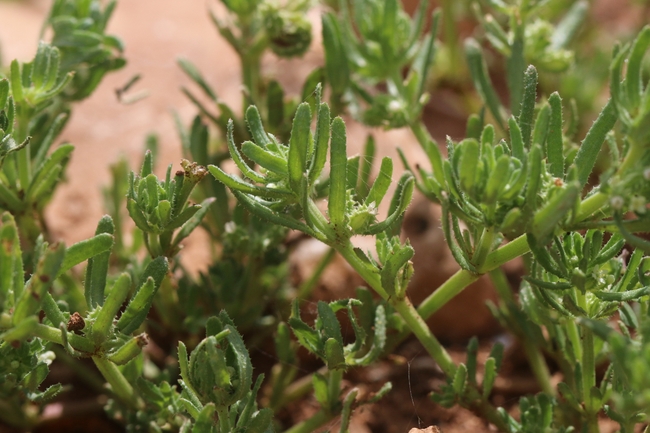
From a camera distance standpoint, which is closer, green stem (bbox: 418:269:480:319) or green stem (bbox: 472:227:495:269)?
green stem (bbox: 472:227:495:269)

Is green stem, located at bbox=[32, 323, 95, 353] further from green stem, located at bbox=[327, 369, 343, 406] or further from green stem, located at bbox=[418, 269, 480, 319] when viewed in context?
green stem, located at bbox=[418, 269, 480, 319]

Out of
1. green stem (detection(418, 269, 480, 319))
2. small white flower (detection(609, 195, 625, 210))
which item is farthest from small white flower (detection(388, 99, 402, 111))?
small white flower (detection(609, 195, 625, 210))

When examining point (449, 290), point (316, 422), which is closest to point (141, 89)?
point (316, 422)

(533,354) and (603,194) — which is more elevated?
(603,194)

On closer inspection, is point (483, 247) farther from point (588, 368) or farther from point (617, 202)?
point (588, 368)

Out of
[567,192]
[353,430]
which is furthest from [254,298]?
[567,192]

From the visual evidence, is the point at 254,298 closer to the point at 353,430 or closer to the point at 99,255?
the point at 353,430

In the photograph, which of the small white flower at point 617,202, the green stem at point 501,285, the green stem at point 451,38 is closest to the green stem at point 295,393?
the green stem at point 501,285
